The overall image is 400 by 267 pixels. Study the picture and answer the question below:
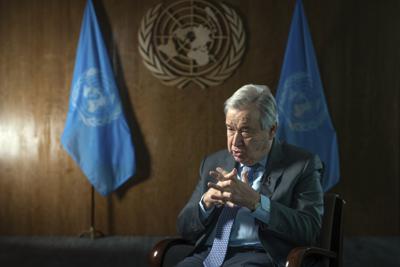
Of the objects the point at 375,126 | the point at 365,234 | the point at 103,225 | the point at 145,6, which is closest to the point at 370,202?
the point at 365,234

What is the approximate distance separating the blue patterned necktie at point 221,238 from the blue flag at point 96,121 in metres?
2.71

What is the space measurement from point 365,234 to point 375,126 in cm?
113

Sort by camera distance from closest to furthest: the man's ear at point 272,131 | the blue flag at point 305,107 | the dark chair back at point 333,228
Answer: the dark chair back at point 333,228
the man's ear at point 272,131
the blue flag at point 305,107

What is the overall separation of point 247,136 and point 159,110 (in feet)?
9.25

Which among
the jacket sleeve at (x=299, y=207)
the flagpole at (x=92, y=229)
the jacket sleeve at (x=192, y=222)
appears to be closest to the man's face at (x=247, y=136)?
the jacket sleeve at (x=299, y=207)

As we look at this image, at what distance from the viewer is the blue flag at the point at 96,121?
15.2ft

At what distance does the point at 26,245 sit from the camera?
14.9 feet

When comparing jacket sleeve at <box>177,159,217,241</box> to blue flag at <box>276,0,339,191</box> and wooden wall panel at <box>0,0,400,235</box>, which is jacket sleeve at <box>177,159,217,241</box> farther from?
wooden wall panel at <box>0,0,400,235</box>

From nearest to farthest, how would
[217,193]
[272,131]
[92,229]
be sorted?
[217,193] < [272,131] < [92,229]

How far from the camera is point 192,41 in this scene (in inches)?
189

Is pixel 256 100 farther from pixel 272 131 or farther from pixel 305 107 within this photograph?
pixel 305 107

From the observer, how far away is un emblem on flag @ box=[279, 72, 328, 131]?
463 centimetres

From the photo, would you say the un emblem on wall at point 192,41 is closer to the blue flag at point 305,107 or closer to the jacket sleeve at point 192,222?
the blue flag at point 305,107

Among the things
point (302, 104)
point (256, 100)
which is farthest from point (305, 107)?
point (256, 100)
